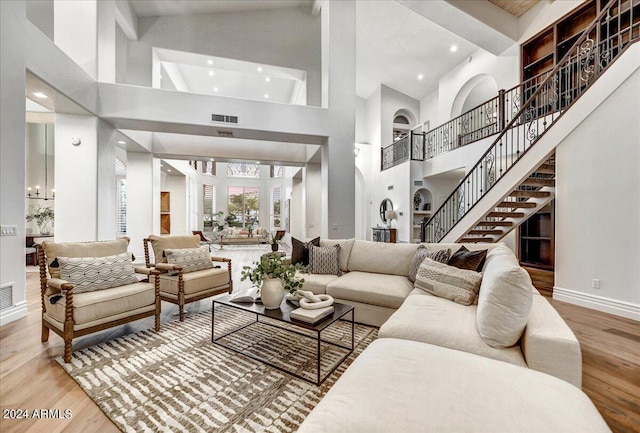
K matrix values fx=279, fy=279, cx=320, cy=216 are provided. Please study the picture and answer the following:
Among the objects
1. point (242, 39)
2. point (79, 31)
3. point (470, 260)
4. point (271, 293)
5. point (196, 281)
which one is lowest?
point (196, 281)

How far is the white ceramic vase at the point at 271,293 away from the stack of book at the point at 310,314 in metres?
0.26

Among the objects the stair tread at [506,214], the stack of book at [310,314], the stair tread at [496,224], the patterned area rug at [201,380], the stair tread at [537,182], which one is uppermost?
the stair tread at [537,182]

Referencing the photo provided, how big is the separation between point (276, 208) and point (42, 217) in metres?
9.86

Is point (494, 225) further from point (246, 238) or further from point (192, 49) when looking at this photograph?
point (246, 238)

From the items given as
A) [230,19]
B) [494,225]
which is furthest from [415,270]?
[230,19]

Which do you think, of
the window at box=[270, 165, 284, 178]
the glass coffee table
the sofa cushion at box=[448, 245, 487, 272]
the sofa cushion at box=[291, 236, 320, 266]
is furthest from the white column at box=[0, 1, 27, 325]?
the window at box=[270, 165, 284, 178]

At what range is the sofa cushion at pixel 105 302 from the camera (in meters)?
2.30

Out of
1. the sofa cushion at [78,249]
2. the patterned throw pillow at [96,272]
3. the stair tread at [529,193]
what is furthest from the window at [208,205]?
the stair tread at [529,193]

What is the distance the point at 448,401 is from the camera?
1.04 meters

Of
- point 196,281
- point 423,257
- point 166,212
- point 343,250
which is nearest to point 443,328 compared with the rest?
point 423,257

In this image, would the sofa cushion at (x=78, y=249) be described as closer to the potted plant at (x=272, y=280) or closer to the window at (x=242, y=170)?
the potted plant at (x=272, y=280)

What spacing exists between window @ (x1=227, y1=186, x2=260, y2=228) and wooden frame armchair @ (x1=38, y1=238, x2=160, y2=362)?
1296 cm

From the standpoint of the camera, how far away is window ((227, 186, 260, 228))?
1570 centimetres

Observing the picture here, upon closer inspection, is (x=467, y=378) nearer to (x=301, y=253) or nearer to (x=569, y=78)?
(x=301, y=253)
